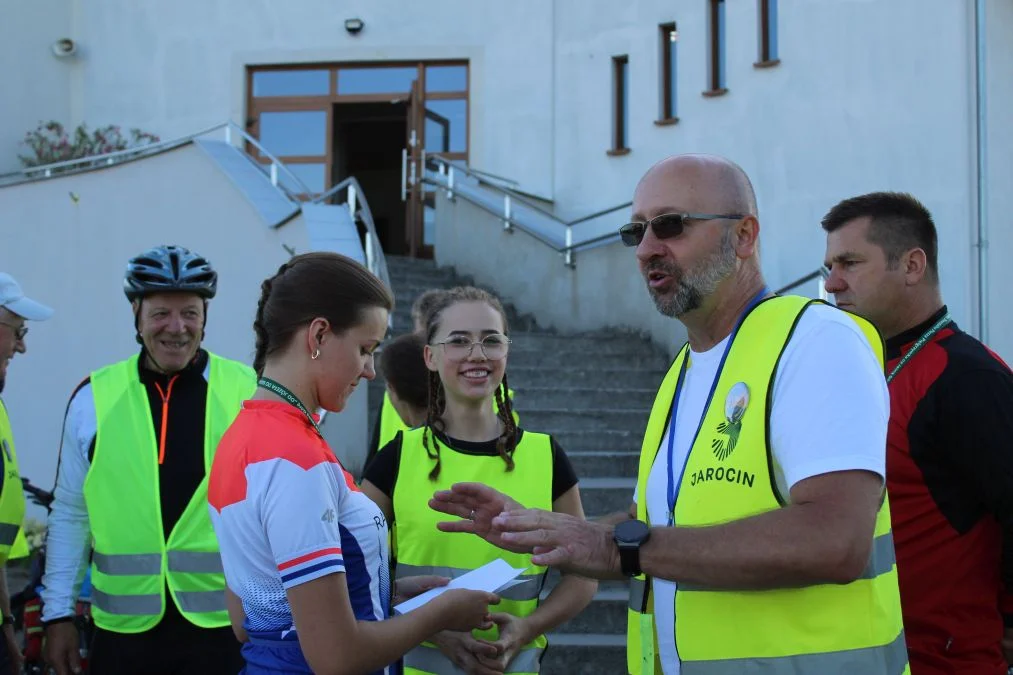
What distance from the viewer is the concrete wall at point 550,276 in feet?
34.1

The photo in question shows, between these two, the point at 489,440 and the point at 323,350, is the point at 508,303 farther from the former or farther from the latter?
the point at 323,350

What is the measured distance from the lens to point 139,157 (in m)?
11.2

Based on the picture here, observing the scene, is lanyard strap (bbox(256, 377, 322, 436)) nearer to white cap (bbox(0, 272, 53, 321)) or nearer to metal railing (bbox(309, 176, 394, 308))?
white cap (bbox(0, 272, 53, 321))

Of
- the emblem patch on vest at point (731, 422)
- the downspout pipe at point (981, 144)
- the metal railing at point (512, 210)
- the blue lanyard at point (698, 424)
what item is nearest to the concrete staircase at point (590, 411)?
the metal railing at point (512, 210)

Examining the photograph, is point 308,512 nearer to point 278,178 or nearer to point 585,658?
point 585,658

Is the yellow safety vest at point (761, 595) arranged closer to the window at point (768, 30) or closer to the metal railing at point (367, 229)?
the metal railing at point (367, 229)

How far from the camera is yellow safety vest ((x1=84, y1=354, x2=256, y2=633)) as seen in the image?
11.1 ft

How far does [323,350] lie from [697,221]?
3.11ft

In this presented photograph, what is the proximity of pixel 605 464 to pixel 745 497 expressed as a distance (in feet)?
17.8

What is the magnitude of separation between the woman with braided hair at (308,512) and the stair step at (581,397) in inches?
233

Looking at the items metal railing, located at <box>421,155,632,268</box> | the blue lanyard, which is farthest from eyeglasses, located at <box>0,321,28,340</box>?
metal railing, located at <box>421,155,632,268</box>

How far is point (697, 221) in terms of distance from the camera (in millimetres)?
2377

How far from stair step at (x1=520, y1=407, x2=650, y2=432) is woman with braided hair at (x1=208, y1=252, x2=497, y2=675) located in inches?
217

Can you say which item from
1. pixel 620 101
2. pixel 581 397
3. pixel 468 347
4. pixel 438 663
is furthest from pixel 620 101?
pixel 438 663
